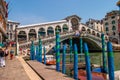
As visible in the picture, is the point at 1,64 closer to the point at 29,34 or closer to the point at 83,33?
the point at 83,33

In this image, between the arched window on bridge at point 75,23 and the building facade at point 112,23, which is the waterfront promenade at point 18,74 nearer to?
the arched window on bridge at point 75,23

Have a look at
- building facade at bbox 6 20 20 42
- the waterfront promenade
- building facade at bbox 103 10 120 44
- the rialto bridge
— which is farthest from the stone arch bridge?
the waterfront promenade

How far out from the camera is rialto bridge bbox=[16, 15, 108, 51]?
37875mm

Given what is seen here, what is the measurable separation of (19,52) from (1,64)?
62.0ft

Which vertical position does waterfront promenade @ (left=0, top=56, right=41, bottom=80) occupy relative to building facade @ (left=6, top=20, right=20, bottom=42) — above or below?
below

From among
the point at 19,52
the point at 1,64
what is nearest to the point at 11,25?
the point at 19,52

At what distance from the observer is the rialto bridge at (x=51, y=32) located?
37875 mm

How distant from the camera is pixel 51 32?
54062 mm

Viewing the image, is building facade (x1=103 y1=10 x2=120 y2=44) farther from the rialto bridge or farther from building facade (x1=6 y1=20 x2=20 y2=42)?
building facade (x1=6 y1=20 x2=20 y2=42)

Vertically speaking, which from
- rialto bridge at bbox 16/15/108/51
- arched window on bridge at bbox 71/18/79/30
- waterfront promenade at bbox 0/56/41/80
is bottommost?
waterfront promenade at bbox 0/56/41/80

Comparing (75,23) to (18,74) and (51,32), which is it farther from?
(18,74)

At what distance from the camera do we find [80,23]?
2288 inches

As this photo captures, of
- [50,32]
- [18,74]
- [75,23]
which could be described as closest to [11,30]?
[50,32]

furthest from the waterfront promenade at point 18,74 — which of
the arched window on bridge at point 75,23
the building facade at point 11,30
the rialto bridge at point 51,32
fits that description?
the arched window on bridge at point 75,23
